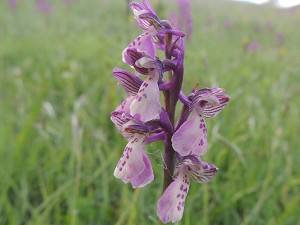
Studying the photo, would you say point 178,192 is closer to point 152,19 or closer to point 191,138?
point 191,138

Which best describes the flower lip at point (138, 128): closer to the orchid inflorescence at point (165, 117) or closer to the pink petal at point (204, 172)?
the orchid inflorescence at point (165, 117)

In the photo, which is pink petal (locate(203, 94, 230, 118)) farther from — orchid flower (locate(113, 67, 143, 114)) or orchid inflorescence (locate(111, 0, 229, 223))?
orchid flower (locate(113, 67, 143, 114))

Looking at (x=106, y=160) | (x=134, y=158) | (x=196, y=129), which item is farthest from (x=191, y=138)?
(x=106, y=160)

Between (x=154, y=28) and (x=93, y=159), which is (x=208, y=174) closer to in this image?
(x=154, y=28)

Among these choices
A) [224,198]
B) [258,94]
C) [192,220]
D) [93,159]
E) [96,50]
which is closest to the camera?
[192,220]

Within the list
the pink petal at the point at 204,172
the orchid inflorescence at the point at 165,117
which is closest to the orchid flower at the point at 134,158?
the orchid inflorescence at the point at 165,117

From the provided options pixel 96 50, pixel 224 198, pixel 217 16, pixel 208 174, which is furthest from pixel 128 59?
pixel 217 16

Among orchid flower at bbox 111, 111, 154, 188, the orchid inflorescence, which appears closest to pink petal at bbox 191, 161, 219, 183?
the orchid inflorescence
